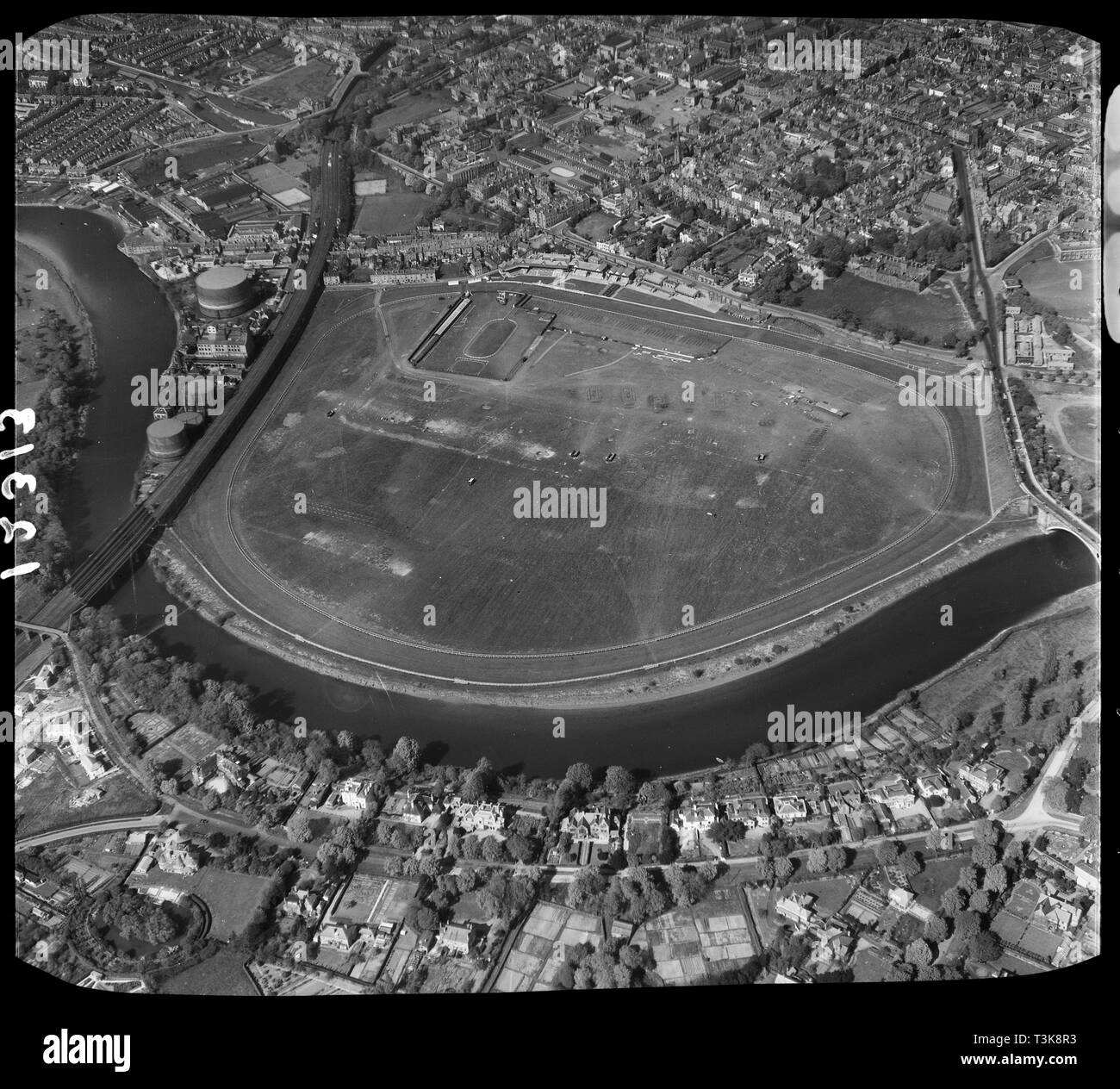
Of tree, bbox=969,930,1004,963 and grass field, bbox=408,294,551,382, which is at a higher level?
grass field, bbox=408,294,551,382

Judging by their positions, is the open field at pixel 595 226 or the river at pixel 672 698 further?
the open field at pixel 595 226

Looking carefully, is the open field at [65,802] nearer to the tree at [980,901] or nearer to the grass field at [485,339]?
the tree at [980,901]

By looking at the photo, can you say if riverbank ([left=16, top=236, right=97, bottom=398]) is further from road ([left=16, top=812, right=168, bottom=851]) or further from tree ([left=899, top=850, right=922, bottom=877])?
tree ([left=899, top=850, right=922, bottom=877])

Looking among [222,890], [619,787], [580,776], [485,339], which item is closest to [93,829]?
[222,890]

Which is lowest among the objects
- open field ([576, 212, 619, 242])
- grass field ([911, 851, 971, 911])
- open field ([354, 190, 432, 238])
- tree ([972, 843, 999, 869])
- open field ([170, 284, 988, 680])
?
grass field ([911, 851, 971, 911])

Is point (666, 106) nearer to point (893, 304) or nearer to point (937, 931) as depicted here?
point (893, 304)

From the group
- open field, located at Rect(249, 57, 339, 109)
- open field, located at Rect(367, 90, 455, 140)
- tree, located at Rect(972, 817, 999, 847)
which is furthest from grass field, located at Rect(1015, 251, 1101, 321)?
open field, located at Rect(249, 57, 339, 109)

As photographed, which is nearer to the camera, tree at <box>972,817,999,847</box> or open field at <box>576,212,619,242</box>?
tree at <box>972,817,999,847</box>

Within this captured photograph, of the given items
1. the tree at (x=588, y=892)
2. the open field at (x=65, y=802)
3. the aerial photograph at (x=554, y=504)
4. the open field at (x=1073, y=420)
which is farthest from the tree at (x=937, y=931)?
the open field at (x=1073, y=420)
